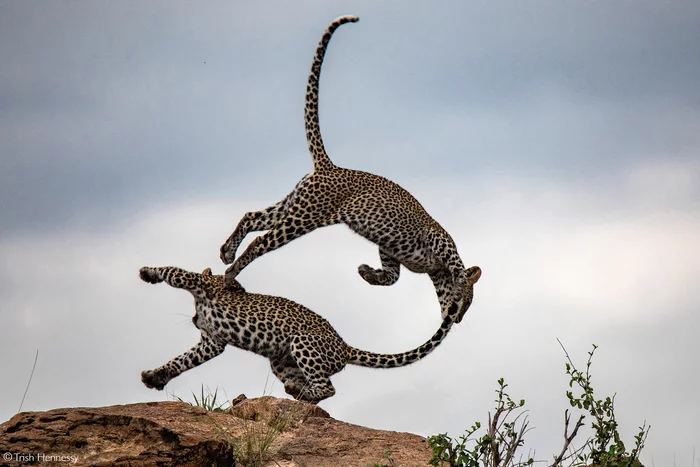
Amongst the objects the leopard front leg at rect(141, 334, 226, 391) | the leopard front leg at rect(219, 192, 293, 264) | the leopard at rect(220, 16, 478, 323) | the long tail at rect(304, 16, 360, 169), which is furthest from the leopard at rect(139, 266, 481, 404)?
the long tail at rect(304, 16, 360, 169)

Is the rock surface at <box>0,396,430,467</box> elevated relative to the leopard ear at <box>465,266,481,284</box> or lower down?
lower down

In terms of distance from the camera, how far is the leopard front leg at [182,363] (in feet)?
48.5

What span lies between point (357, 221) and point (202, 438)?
254 inches

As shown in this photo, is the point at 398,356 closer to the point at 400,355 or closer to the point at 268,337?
A: the point at 400,355

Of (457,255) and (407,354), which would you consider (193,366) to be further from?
(457,255)

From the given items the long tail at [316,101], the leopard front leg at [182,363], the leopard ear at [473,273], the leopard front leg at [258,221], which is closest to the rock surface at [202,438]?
the leopard front leg at [182,363]

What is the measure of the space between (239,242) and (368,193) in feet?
6.75

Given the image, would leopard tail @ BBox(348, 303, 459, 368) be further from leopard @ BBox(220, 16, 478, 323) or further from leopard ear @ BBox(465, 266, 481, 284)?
leopard ear @ BBox(465, 266, 481, 284)

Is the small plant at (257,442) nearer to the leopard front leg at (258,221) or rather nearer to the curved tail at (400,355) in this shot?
the curved tail at (400,355)

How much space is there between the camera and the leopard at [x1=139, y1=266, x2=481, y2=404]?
14.3m

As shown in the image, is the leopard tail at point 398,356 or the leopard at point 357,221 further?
the leopard at point 357,221

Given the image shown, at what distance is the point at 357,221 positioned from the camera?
16469 millimetres

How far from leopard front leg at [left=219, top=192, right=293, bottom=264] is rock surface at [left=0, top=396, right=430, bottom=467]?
11.1 ft

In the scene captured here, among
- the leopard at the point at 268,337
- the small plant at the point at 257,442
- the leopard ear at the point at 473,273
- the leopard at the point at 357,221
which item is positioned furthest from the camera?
the leopard ear at the point at 473,273
